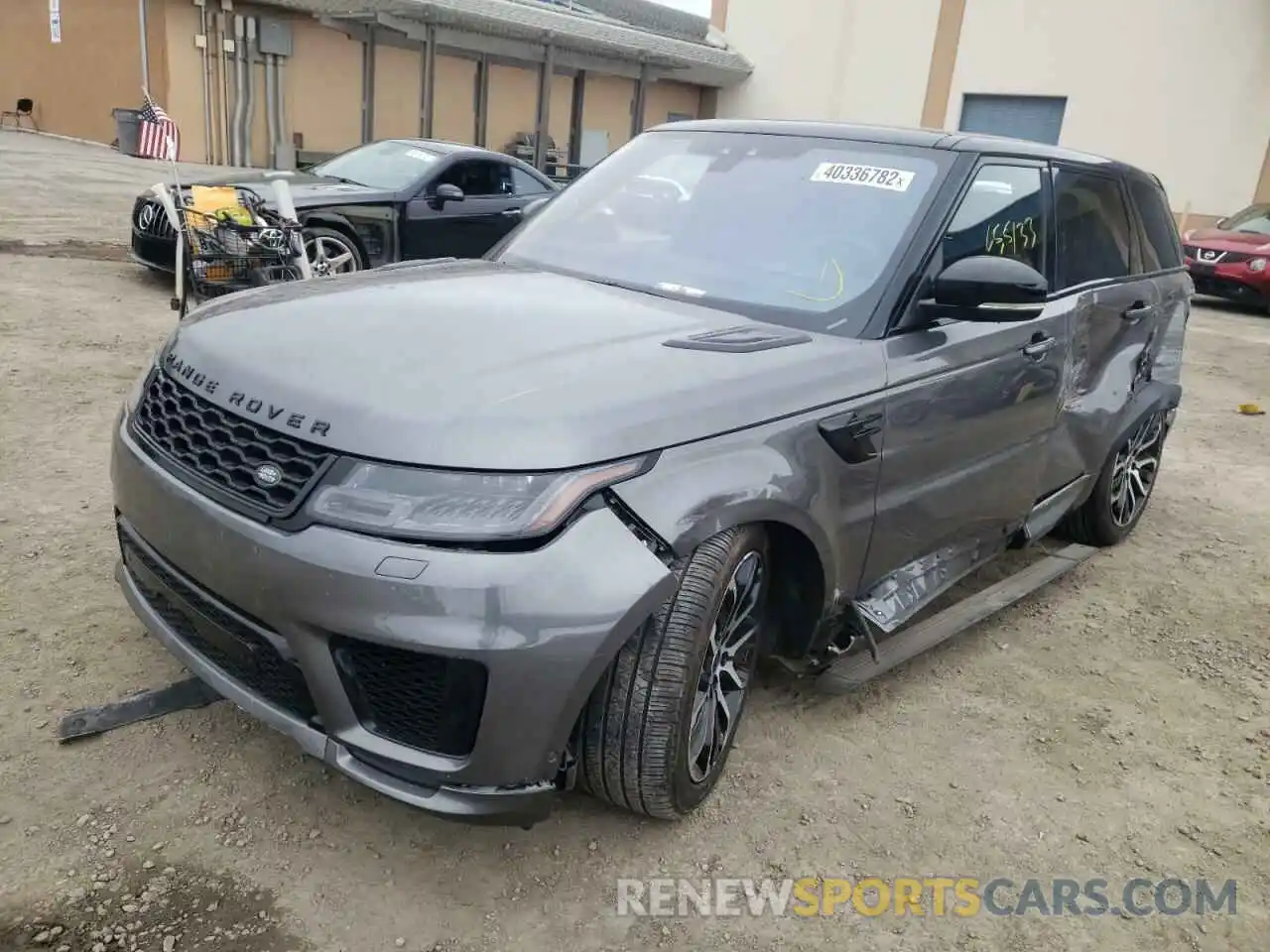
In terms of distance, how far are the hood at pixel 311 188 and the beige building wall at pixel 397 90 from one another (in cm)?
1438

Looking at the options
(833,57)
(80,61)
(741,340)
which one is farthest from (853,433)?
(833,57)

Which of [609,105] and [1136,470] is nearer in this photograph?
[1136,470]

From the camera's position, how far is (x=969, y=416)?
3162 millimetres

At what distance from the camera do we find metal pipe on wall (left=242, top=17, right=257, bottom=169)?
20.1m

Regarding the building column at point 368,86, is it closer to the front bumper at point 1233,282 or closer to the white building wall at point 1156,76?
the white building wall at point 1156,76

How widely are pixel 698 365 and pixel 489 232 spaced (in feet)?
24.8

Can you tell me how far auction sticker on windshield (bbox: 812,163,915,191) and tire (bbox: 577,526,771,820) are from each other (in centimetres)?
131

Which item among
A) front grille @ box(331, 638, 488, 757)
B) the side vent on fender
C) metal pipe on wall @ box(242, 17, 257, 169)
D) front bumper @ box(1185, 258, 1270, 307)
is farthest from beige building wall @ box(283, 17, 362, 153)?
front grille @ box(331, 638, 488, 757)

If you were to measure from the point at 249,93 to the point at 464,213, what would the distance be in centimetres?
1403

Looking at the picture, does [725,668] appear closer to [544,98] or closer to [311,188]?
[311,188]

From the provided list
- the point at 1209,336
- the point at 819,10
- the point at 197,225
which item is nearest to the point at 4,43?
the point at 819,10

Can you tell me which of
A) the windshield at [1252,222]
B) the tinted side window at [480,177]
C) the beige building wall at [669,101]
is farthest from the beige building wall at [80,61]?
the windshield at [1252,222]

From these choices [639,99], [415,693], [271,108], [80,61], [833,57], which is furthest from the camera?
[833,57]

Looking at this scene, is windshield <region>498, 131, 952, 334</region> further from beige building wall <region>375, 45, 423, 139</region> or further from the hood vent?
beige building wall <region>375, 45, 423, 139</region>
